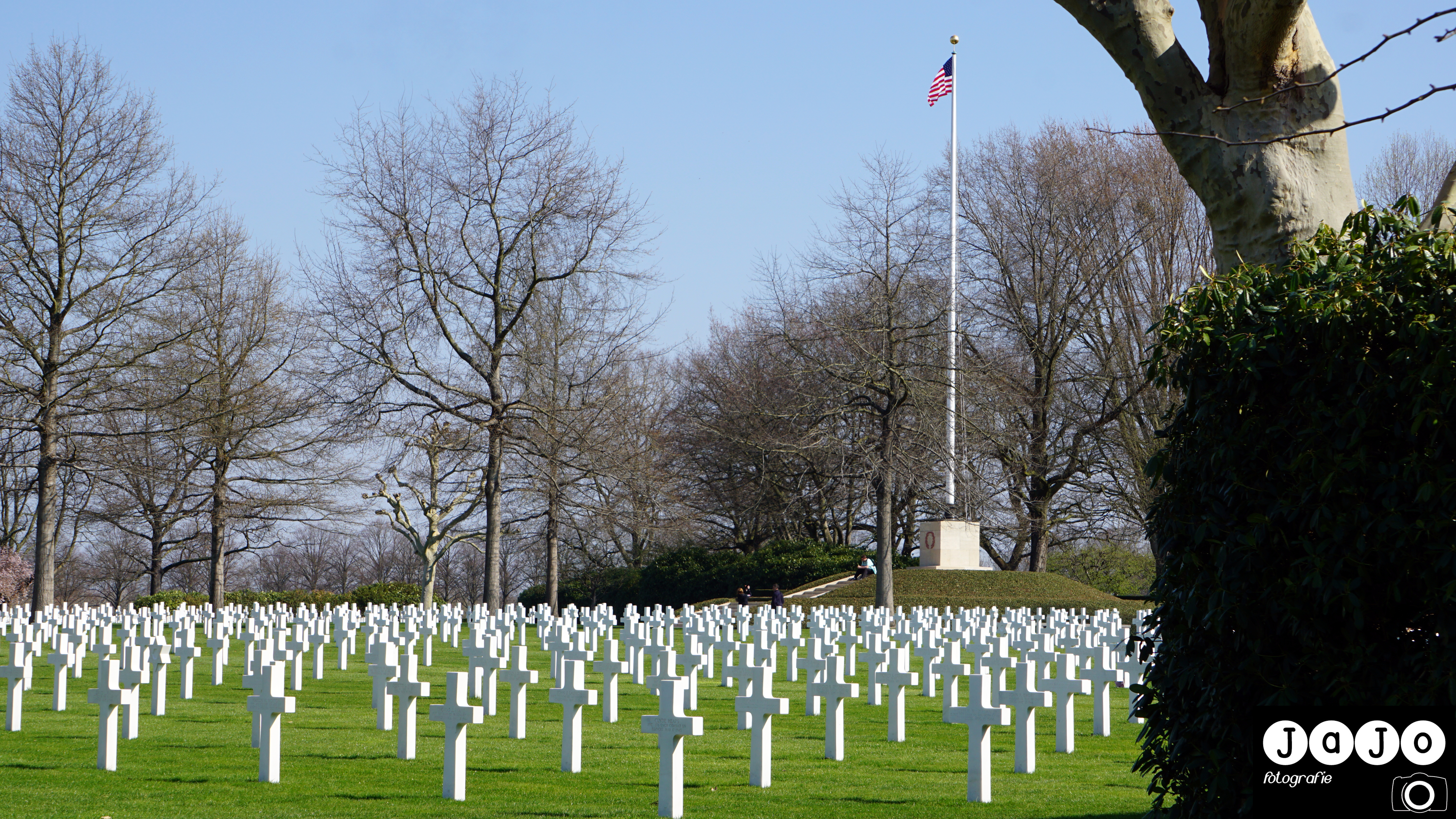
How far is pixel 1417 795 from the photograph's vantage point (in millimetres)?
3832

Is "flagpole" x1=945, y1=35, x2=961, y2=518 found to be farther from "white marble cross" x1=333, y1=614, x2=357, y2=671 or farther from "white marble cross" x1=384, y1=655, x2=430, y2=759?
"white marble cross" x1=384, y1=655, x2=430, y2=759

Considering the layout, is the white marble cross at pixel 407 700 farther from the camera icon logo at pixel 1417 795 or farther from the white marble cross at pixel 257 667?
the camera icon logo at pixel 1417 795

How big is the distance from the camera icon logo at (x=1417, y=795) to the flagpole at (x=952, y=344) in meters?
20.9

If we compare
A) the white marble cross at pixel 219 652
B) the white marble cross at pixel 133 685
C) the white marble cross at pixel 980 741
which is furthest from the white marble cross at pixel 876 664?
the white marble cross at pixel 219 652

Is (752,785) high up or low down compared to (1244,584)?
down

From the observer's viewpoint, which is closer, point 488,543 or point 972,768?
→ point 972,768

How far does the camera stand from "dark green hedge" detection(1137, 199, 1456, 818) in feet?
12.3

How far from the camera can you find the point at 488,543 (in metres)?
25.7

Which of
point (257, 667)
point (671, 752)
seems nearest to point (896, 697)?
point (671, 752)

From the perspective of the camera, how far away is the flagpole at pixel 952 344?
2644 centimetres

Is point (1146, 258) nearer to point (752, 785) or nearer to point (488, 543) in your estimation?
point (488, 543)

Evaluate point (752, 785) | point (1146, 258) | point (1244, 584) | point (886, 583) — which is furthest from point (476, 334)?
point (1244, 584)

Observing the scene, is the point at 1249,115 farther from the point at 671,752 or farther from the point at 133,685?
the point at 133,685

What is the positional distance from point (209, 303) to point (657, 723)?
26429mm
